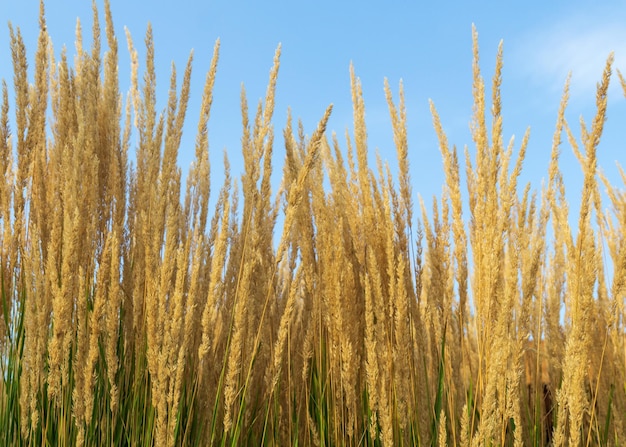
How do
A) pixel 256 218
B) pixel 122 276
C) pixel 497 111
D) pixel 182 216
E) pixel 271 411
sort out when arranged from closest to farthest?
1. pixel 497 111
2. pixel 256 218
3. pixel 271 411
4. pixel 122 276
5. pixel 182 216

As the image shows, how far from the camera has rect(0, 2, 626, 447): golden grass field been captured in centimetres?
202

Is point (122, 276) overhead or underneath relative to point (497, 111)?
underneath

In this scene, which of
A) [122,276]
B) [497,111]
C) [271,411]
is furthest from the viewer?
[122,276]

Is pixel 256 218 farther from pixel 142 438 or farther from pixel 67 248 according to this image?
pixel 142 438

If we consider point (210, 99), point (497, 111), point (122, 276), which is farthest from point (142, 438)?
point (497, 111)

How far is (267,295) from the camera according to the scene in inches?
90.7

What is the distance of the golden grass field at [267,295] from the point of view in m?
2.02

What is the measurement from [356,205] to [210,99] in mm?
738

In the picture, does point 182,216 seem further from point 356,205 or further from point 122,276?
point 356,205

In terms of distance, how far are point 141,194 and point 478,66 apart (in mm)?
1405

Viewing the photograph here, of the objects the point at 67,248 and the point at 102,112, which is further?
the point at 102,112

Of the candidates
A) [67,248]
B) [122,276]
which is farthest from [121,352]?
[67,248]

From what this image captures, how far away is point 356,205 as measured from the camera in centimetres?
245

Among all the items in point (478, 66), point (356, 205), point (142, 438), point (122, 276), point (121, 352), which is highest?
point (478, 66)
